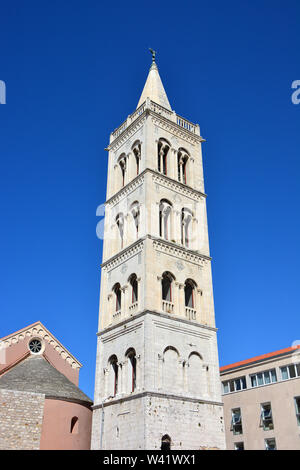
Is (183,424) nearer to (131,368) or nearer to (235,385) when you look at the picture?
(131,368)

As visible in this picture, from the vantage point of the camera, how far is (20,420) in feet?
94.5

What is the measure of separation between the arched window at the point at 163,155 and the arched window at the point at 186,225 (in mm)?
3484

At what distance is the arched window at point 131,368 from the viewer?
28.5m

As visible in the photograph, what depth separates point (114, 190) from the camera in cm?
3816

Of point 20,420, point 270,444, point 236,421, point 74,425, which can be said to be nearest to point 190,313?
point 74,425

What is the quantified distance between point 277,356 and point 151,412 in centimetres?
2025

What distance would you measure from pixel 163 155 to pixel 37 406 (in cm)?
2032

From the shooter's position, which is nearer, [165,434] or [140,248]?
[165,434]

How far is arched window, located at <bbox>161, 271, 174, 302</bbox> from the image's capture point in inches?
1244

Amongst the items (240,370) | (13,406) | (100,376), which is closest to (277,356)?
(240,370)

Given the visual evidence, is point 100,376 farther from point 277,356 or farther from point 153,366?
point 277,356

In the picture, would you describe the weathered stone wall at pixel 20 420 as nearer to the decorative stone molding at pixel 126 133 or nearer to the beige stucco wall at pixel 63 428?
the beige stucco wall at pixel 63 428
